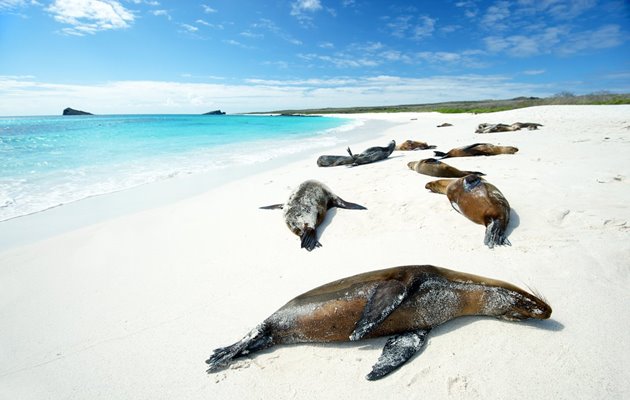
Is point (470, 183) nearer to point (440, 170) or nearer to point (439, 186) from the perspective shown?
point (439, 186)

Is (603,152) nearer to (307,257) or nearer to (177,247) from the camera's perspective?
(307,257)

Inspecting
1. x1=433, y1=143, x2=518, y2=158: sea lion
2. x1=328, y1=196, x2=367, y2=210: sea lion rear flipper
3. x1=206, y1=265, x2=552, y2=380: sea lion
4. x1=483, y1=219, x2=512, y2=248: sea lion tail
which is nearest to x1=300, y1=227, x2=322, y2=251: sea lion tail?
x1=328, y1=196, x2=367, y2=210: sea lion rear flipper

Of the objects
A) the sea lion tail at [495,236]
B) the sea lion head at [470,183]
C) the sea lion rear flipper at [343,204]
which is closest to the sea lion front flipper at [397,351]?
the sea lion tail at [495,236]

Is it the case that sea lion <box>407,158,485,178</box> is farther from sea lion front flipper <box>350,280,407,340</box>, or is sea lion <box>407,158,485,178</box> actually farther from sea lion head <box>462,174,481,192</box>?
sea lion front flipper <box>350,280,407,340</box>

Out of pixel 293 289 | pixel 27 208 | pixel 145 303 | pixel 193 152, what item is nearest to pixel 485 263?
pixel 293 289

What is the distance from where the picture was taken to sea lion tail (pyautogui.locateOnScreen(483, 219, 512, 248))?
354 centimetres

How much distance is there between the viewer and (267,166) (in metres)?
10.4

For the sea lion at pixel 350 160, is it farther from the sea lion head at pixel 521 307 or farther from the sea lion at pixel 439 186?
the sea lion head at pixel 521 307

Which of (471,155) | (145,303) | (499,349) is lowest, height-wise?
(145,303)

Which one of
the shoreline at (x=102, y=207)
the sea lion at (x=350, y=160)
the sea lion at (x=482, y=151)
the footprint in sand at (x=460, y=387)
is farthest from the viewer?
the sea lion at (x=350, y=160)

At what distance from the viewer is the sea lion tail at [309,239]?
4039 millimetres

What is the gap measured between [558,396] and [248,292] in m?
2.49

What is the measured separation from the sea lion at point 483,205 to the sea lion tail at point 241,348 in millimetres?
2670

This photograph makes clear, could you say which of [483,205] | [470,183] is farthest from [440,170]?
[483,205]
